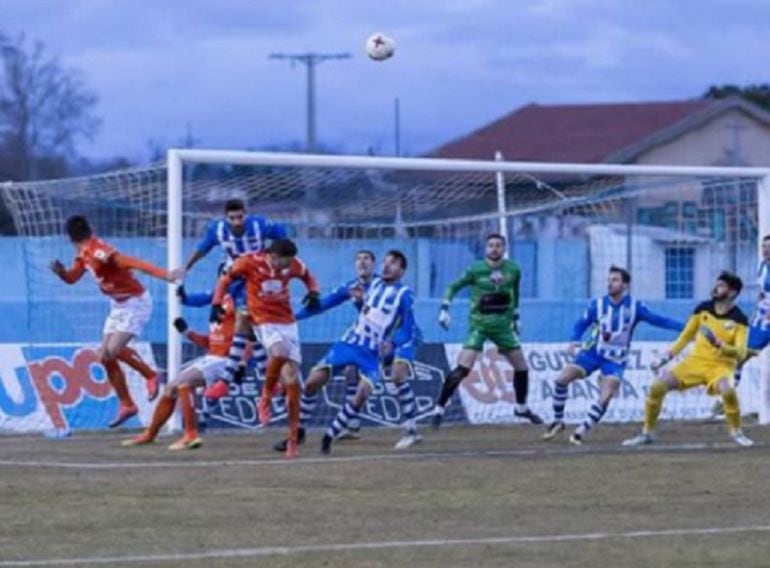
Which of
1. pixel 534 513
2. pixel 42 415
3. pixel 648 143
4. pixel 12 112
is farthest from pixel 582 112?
pixel 534 513

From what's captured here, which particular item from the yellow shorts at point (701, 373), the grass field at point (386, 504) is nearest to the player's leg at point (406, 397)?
the grass field at point (386, 504)

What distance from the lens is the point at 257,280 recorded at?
2003 centimetres

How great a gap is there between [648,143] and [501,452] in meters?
42.1

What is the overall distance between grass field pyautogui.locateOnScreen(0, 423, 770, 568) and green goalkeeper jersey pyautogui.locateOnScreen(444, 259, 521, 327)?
1678 mm

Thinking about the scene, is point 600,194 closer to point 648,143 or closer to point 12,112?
point 12,112

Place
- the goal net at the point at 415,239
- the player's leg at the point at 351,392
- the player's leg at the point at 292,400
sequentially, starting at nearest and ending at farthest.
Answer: the player's leg at the point at 292,400 < the player's leg at the point at 351,392 < the goal net at the point at 415,239

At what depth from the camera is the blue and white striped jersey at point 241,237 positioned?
2189cm

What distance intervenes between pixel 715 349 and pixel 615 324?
4.83 feet

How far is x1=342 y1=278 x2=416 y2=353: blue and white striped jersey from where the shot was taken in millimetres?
20359

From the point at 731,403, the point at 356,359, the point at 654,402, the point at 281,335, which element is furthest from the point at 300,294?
the point at 731,403

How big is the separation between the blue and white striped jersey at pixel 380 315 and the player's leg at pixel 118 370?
7.97 feet

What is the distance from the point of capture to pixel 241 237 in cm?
2191

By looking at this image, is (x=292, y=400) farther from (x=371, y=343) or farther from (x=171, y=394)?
(x=171, y=394)

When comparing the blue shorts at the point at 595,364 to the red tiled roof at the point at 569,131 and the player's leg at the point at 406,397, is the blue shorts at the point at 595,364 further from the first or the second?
the red tiled roof at the point at 569,131
